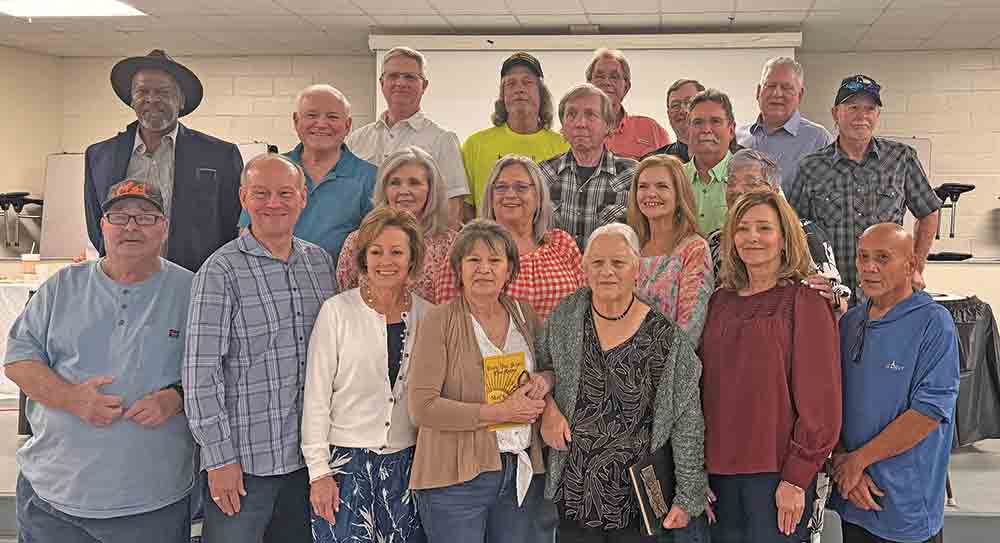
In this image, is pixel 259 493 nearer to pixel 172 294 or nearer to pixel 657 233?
pixel 172 294

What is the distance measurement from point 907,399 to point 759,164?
3.00ft

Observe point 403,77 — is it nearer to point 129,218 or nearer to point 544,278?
point 544,278

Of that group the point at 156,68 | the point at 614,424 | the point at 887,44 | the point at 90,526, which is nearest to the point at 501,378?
the point at 614,424

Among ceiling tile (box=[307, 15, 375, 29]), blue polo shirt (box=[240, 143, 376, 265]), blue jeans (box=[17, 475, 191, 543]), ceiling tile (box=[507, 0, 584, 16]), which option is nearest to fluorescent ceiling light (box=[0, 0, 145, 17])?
ceiling tile (box=[307, 15, 375, 29])

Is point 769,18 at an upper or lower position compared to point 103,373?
upper

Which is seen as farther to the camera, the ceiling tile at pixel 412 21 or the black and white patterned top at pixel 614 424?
the ceiling tile at pixel 412 21

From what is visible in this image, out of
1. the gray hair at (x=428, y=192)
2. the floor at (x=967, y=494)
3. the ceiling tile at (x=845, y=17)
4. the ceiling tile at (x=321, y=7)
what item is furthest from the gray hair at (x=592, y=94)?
the ceiling tile at (x=845, y=17)

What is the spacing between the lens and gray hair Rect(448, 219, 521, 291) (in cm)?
241

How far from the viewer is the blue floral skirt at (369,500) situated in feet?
7.86

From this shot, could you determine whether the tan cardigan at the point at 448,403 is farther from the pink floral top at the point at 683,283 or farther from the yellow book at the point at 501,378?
the pink floral top at the point at 683,283

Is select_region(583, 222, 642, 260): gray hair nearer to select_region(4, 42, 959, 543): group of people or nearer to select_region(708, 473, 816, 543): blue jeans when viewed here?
select_region(4, 42, 959, 543): group of people

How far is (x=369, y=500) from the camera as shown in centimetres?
241

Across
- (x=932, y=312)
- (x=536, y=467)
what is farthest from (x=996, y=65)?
(x=536, y=467)

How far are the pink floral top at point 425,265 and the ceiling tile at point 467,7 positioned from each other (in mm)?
4670
